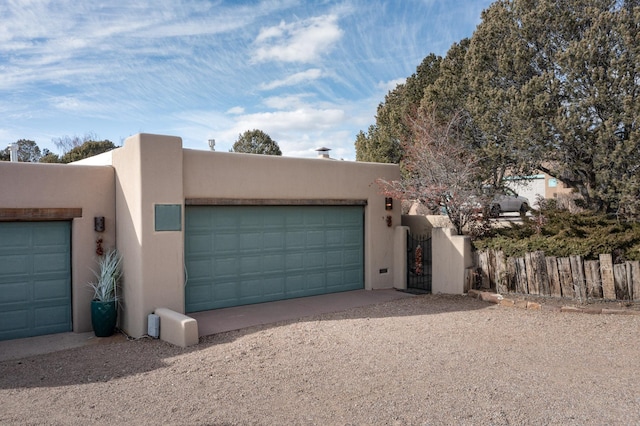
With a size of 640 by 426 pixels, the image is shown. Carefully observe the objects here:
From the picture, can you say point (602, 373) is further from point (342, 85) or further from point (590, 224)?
point (342, 85)

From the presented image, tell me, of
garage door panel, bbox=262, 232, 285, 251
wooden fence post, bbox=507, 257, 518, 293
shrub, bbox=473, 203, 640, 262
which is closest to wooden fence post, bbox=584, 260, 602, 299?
shrub, bbox=473, 203, 640, 262

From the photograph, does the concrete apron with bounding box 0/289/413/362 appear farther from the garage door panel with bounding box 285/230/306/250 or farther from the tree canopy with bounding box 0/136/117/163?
the tree canopy with bounding box 0/136/117/163

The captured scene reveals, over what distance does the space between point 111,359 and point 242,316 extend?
2.66 m

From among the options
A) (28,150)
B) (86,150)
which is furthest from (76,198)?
(28,150)

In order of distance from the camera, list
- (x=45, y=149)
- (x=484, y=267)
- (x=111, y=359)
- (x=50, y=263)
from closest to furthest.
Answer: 1. (x=111, y=359)
2. (x=50, y=263)
3. (x=484, y=267)
4. (x=45, y=149)

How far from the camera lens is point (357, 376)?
5746mm

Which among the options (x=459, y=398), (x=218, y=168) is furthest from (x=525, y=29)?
(x=459, y=398)

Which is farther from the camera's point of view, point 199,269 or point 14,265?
point 199,269

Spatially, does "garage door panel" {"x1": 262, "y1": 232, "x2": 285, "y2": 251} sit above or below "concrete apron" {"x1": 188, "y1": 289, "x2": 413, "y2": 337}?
above

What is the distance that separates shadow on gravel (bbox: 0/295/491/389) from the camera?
Result: 6.23 m

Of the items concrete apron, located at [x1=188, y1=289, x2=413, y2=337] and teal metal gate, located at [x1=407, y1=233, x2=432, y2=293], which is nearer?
concrete apron, located at [x1=188, y1=289, x2=413, y2=337]

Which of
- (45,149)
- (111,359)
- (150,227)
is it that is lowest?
(111,359)

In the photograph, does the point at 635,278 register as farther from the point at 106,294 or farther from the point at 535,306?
the point at 106,294

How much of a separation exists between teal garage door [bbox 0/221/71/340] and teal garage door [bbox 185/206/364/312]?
2.19 metres
